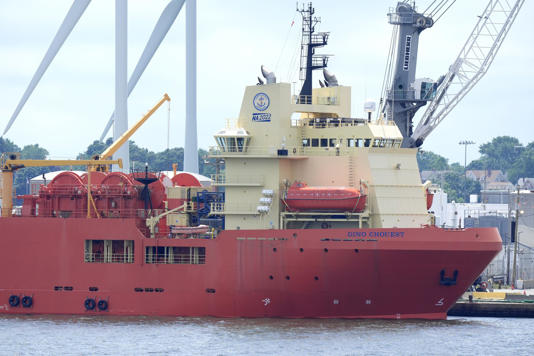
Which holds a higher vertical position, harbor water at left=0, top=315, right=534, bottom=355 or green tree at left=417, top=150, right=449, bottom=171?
green tree at left=417, top=150, right=449, bottom=171

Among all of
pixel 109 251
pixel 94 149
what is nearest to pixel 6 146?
pixel 94 149

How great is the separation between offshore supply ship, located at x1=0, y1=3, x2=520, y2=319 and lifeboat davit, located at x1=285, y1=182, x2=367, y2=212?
0.05 m

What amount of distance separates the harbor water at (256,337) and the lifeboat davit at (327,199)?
4230mm

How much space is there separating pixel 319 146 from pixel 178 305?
27.2 feet

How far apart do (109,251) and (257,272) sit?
6639mm

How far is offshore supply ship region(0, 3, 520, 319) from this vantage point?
42.4 m

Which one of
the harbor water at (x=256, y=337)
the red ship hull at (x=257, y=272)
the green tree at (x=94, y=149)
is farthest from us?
the green tree at (x=94, y=149)

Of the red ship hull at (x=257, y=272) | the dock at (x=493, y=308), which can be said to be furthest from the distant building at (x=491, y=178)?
the red ship hull at (x=257, y=272)

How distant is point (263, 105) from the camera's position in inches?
1774

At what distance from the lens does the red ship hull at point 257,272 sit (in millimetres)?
42094

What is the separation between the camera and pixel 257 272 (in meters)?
43.6

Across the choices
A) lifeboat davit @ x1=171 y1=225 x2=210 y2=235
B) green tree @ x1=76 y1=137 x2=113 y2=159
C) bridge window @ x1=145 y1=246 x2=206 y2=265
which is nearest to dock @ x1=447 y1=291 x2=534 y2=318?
lifeboat davit @ x1=171 y1=225 x2=210 y2=235

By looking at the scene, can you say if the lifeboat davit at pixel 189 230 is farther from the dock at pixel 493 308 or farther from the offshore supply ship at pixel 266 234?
the dock at pixel 493 308

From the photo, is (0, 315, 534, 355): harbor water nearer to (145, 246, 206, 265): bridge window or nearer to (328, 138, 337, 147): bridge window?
(145, 246, 206, 265): bridge window
